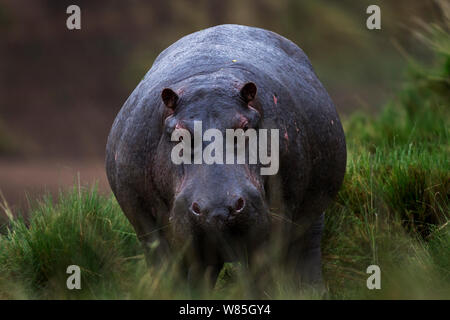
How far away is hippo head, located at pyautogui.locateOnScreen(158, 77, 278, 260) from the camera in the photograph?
3.79 metres

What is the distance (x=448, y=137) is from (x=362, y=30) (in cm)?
1185

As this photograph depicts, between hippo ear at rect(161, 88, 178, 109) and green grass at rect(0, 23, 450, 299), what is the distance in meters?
0.88

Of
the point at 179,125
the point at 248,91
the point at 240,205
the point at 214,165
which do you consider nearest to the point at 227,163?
the point at 214,165

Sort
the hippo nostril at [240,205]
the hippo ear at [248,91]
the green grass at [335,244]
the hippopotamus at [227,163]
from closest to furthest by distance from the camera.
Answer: the hippo nostril at [240,205] < the hippopotamus at [227,163] < the green grass at [335,244] < the hippo ear at [248,91]

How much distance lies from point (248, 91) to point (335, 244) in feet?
6.29

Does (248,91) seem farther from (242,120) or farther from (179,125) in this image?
(179,125)

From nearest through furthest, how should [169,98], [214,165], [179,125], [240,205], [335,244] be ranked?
[240,205], [214,165], [179,125], [169,98], [335,244]

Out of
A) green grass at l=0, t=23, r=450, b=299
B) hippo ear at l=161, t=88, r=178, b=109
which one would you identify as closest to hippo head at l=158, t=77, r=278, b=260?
hippo ear at l=161, t=88, r=178, b=109

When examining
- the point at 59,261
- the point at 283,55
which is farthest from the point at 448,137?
the point at 59,261

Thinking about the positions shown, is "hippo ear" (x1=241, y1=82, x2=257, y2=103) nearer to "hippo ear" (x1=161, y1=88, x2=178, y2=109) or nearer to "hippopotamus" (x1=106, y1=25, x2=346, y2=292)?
"hippopotamus" (x1=106, y1=25, x2=346, y2=292)

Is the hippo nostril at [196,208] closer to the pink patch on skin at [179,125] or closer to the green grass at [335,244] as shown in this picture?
the green grass at [335,244]

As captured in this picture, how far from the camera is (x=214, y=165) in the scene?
3.87m

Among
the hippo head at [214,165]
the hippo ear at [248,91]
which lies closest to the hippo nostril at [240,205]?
the hippo head at [214,165]

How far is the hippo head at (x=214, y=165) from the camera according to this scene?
12.4ft
